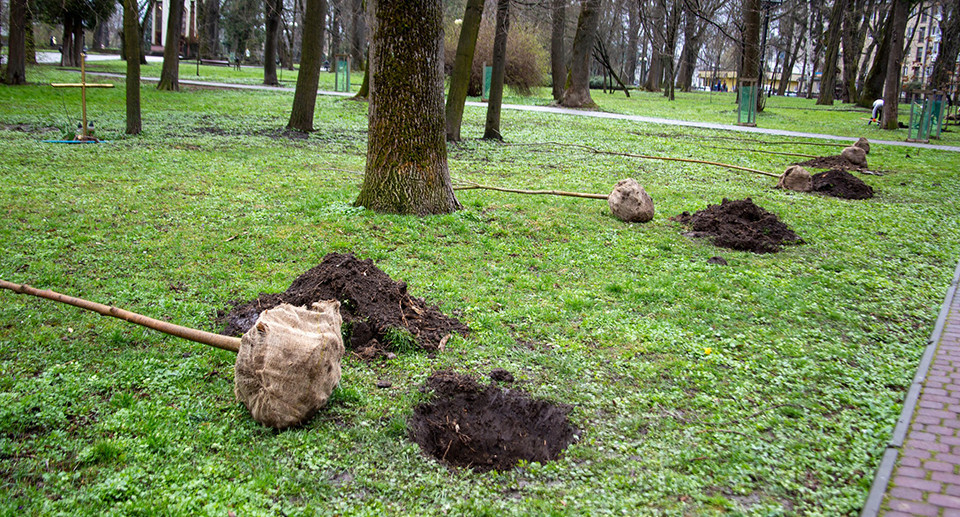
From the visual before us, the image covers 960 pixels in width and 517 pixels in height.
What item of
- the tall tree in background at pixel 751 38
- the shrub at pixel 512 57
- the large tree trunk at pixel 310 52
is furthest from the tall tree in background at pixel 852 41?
the large tree trunk at pixel 310 52

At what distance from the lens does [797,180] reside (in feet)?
38.8

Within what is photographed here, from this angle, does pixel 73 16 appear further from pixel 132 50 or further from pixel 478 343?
pixel 478 343

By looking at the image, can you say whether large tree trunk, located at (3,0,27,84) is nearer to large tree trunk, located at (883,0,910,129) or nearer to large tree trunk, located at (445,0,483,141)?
large tree trunk, located at (445,0,483,141)

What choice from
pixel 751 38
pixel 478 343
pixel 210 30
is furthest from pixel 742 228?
pixel 210 30

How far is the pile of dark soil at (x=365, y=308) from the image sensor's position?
196 inches

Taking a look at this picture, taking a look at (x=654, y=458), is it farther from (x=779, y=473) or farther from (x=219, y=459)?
(x=219, y=459)

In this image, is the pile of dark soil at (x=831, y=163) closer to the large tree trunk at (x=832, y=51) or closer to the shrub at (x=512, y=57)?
the shrub at (x=512, y=57)

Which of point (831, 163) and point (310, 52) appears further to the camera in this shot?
point (310, 52)

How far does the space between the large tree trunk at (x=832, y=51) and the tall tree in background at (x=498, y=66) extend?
2942cm

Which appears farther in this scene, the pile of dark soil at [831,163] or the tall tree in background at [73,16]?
the tall tree in background at [73,16]

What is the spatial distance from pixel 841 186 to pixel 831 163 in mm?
3242

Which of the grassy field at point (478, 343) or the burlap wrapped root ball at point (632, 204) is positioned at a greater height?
the burlap wrapped root ball at point (632, 204)

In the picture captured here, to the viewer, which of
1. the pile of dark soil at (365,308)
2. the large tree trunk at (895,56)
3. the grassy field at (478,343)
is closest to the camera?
the grassy field at (478,343)

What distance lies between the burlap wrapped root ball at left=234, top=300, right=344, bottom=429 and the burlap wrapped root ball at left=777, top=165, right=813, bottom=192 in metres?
10.2
